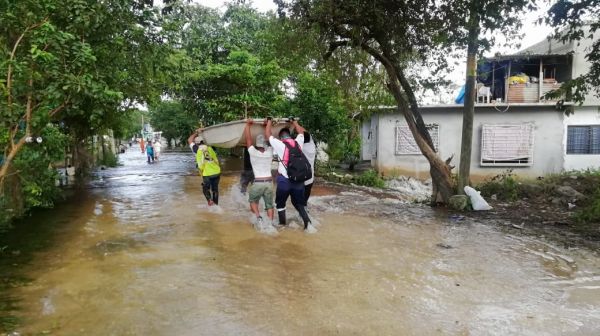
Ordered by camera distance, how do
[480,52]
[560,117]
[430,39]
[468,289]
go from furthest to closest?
[560,117], [430,39], [480,52], [468,289]

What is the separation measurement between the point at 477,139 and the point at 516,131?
1365mm

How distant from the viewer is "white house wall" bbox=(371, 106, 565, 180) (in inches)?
660

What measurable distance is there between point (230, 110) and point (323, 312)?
639 inches

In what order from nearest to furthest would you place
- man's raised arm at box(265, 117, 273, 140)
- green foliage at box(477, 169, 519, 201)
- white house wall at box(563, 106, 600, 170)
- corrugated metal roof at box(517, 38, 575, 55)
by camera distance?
man's raised arm at box(265, 117, 273, 140) < green foliage at box(477, 169, 519, 201) < corrugated metal roof at box(517, 38, 575, 55) < white house wall at box(563, 106, 600, 170)

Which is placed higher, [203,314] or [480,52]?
[480,52]

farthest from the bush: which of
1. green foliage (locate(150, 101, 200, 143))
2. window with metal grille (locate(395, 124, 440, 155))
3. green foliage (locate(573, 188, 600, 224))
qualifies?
green foliage (locate(573, 188, 600, 224))

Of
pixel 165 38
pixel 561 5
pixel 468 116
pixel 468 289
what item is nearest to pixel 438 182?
A: pixel 468 116

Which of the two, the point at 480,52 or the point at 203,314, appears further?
the point at 480,52

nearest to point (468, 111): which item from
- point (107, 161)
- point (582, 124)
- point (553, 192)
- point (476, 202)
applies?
point (476, 202)

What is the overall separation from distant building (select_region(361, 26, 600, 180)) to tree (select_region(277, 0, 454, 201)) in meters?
5.53

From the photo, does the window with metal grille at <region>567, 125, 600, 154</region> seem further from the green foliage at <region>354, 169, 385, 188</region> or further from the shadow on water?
the shadow on water

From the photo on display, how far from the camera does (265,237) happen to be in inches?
293

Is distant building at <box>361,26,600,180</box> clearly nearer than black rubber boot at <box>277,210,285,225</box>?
No

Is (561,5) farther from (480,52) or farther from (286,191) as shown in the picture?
(286,191)
